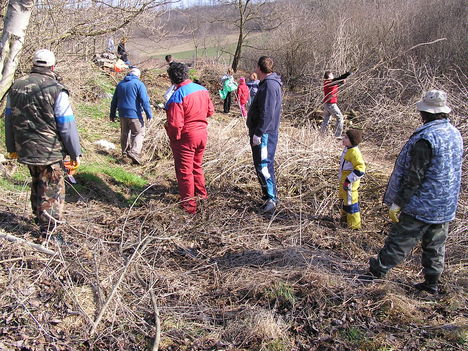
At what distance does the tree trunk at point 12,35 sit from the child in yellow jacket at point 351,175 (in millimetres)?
3558

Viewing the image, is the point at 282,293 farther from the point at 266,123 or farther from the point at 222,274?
the point at 266,123

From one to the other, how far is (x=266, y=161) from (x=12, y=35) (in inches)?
123

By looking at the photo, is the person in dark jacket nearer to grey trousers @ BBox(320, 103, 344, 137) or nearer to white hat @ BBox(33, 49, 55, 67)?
grey trousers @ BBox(320, 103, 344, 137)

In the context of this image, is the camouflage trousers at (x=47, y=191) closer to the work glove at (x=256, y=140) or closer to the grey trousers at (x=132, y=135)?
the work glove at (x=256, y=140)

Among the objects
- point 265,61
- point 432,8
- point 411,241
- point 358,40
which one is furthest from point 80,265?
point 432,8

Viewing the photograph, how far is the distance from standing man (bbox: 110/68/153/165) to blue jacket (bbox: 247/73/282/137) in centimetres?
270

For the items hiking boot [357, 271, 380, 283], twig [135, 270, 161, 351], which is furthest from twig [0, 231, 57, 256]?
hiking boot [357, 271, 380, 283]

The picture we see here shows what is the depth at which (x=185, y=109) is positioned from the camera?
16.9ft

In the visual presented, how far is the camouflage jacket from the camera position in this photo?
3811 millimetres

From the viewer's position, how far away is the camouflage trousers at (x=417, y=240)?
3596 mm

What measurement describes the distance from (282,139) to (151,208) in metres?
2.86

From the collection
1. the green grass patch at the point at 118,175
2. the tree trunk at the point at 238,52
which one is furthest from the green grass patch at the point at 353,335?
the tree trunk at the point at 238,52

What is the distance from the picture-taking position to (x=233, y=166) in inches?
255

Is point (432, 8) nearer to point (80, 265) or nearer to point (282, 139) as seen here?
point (282, 139)
